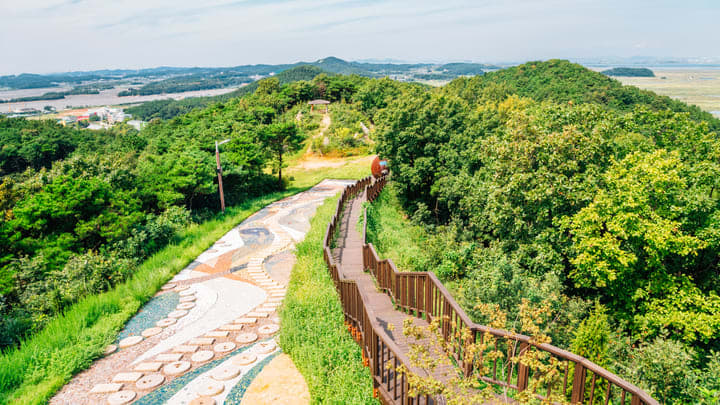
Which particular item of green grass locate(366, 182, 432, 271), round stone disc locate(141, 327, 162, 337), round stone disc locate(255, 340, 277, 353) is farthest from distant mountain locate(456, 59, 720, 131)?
round stone disc locate(141, 327, 162, 337)

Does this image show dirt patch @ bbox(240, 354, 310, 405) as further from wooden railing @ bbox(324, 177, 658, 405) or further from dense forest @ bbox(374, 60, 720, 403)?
dense forest @ bbox(374, 60, 720, 403)

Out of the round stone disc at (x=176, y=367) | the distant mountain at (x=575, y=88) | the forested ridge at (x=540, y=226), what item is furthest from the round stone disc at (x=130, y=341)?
the distant mountain at (x=575, y=88)

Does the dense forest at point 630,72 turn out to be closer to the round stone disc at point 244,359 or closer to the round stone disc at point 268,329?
the round stone disc at point 268,329

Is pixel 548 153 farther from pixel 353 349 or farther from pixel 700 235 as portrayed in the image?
pixel 353 349

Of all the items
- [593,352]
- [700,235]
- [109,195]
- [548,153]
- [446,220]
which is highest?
[548,153]

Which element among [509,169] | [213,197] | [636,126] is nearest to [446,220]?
[509,169]

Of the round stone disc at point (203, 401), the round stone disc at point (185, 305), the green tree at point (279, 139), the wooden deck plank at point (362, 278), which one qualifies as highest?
the green tree at point (279, 139)

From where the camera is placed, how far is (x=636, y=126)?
1677 centimetres

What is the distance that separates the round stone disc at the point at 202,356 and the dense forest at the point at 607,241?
236 inches

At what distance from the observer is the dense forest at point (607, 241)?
32.5 feet

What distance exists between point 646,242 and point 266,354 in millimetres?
11866

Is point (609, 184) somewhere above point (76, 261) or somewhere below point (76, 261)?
above

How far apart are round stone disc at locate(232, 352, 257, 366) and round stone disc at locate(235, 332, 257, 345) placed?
65 centimetres

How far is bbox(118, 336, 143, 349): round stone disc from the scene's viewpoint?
9.37m
